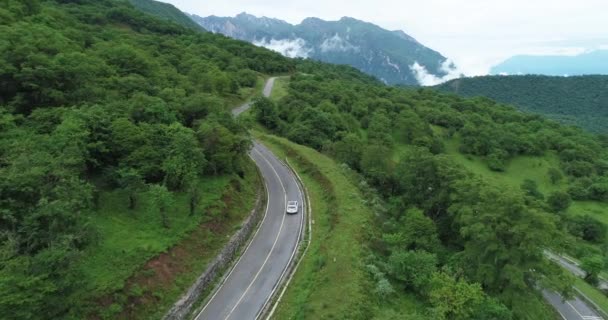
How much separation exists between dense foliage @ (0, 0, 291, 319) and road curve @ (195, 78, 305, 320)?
6.81 meters

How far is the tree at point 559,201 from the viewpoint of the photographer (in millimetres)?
78625

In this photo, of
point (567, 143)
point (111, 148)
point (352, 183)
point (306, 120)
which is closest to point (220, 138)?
point (111, 148)

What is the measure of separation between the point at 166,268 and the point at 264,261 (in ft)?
29.0

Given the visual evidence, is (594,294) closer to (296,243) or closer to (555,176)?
(296,243)

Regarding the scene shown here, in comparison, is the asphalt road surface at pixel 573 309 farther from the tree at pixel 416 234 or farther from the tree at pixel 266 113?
the tree at pixel 266 113

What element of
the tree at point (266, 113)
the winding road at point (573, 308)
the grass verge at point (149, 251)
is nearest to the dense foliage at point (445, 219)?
the tree at point (266, 113)

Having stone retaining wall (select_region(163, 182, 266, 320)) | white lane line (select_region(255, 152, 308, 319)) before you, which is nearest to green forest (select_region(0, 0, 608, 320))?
stone retaining wall (select_region(163, 182, 266, 320))

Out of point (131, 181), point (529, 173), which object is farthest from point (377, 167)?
point (529, 173)

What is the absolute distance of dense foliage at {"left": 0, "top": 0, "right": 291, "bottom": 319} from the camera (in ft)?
61.3

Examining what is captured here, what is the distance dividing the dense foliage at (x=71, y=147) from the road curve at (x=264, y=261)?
6.81 meters

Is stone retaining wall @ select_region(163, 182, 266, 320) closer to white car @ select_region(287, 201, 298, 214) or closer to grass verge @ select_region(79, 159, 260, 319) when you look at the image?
grass verge @ select_region(79, 159, 260, 319)

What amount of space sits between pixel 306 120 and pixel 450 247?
132 feet

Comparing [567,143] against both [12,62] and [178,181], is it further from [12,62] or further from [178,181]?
[12,62]

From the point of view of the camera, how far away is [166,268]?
2758 cm
